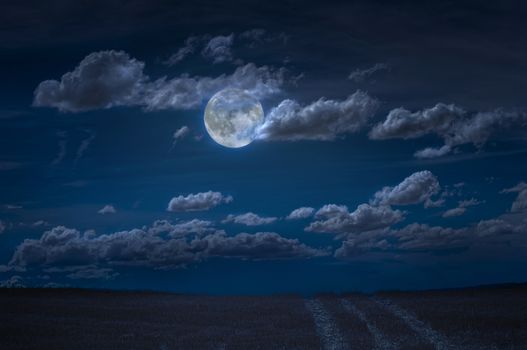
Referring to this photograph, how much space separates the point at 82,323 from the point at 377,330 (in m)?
17.8

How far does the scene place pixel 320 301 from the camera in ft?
165

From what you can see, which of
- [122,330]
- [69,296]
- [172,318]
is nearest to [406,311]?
[172,318]

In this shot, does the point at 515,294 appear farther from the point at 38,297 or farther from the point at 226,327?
the point at 38,297

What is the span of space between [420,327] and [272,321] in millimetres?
8730

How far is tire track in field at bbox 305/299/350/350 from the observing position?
32.7m

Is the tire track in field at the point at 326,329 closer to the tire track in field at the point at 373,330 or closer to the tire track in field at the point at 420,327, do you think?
the tire track in field at the point at 373,330

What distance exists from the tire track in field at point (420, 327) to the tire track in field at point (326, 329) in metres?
4.28

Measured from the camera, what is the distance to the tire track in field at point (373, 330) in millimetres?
32312

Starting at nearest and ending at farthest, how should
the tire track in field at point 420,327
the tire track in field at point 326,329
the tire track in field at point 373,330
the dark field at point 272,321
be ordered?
the tire track in field at point 373,330
the tire track in field at point 326,329
the tire track in field at point 420,327
the dark field at point 272,321

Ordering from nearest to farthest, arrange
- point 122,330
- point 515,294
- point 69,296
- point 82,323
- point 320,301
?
point 122,330 → point 82,323 → point 320,301 → point 515,294 → point 69,296

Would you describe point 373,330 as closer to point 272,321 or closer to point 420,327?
point 420,327

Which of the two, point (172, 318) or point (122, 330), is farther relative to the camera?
point (172, 318)

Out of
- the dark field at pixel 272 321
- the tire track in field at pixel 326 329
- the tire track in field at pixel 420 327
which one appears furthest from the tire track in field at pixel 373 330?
the tire track in field at pixel 420 327

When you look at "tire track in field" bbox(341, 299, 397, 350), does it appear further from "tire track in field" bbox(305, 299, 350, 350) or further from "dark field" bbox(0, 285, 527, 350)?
"tire track in field" bbox(305, 299, 350, 350)
